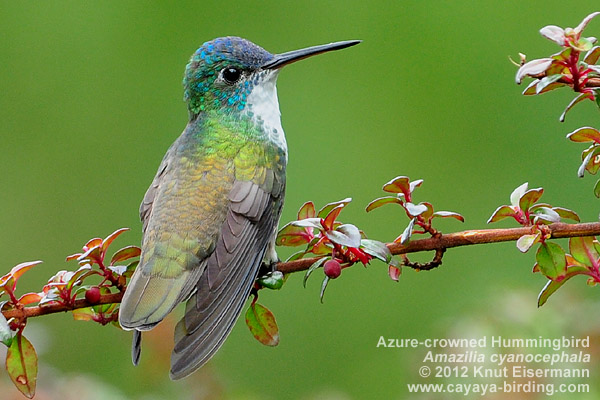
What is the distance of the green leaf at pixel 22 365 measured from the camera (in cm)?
283

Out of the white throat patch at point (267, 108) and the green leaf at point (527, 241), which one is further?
the white throat patch at point (267, 108)

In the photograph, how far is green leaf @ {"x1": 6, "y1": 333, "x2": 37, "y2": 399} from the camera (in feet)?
9.27

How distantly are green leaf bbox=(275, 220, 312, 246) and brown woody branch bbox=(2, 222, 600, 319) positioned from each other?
0.11 metres

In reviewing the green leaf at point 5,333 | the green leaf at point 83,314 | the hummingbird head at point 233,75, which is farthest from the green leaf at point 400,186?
the hummingbird head at point 233,75

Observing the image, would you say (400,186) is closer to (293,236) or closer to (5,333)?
(293,236)

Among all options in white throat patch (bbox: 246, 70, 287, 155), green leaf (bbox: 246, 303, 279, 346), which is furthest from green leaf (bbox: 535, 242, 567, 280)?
white throat patch (bbox: 246, 70, 287, 155)

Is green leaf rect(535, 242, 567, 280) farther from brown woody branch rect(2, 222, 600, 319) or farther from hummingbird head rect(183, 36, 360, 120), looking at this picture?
hummingbird head rect(183, 36, 360, 120)

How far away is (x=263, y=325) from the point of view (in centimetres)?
305

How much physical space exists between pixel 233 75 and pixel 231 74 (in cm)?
1

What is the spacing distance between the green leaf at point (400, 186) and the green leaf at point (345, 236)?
0.16 meters

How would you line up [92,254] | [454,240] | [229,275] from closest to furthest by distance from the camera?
1. [454,240]
2. [92,254]
3. [229,275]

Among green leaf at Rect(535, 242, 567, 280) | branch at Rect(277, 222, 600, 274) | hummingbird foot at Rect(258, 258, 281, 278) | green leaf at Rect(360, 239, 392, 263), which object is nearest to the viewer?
branch at Rect(277, 222, 600, 274)

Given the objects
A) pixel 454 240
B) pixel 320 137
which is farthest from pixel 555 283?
pixel 320 137

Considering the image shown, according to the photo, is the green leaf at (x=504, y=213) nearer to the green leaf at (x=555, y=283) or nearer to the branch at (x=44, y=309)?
the green leaf at (x=555, y=283)
